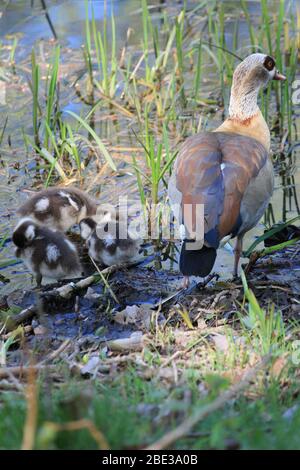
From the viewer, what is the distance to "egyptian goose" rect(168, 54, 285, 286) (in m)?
4.48

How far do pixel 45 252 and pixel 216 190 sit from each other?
1195 millimetres

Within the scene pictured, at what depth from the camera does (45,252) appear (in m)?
5.16

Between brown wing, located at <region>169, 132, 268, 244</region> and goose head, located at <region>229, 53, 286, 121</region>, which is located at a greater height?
goose head, located at <region>229, 53, 286, 121</region>

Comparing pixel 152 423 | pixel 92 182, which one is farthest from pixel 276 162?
pixel 152 423

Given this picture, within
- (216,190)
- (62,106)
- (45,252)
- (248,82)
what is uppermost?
(248,82)

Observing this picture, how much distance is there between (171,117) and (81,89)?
1.28 metres

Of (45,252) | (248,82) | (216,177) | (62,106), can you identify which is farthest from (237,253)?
(62,106)

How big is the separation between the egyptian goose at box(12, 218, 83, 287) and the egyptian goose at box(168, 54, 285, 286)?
2.42ft

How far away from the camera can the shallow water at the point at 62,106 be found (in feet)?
19.9

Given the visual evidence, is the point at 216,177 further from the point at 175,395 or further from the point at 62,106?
the point at 62,106

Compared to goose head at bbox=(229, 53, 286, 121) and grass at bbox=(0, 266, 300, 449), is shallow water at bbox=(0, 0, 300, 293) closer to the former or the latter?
goose head at bbox=(229, 53, 286, 121)

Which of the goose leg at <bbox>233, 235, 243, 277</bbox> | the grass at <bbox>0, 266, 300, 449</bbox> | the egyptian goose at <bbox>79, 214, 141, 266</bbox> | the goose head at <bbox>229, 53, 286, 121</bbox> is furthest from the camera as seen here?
the goose head at <bbox>229, 53, 286, 121</bbox>

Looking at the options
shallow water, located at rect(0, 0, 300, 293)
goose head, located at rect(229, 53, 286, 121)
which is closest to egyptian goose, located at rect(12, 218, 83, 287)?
shallow water, located at rect(0, 0, 300, 293)
